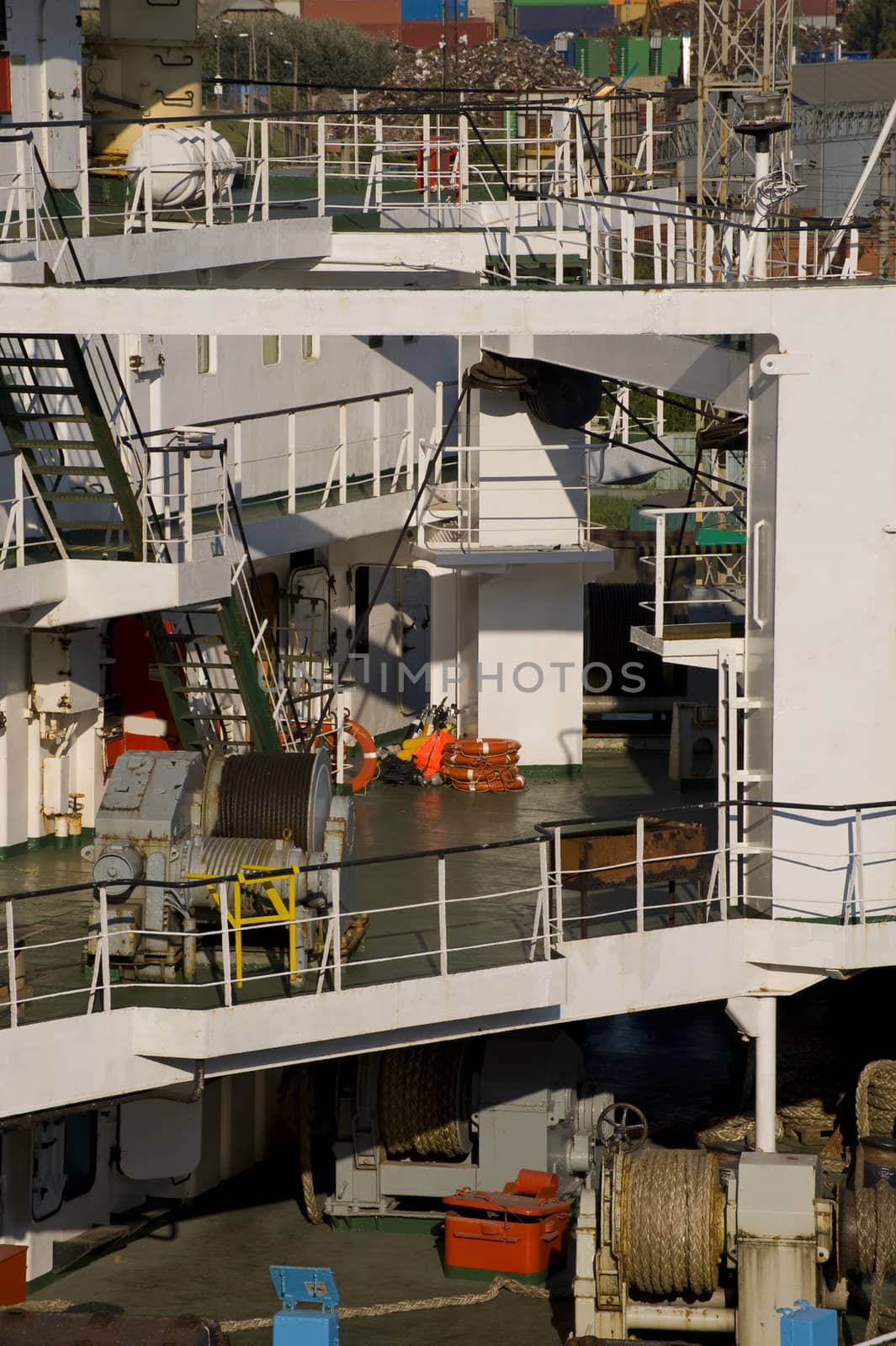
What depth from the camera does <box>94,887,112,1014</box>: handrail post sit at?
1235cm

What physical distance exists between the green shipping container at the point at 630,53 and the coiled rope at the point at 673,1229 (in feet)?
180

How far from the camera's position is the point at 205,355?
1950 centimetres

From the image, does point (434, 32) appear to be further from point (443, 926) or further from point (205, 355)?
point (443, 926)

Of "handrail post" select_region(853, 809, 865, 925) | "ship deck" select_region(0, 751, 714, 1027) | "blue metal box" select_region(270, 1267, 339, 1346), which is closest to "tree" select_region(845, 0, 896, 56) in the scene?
"ship deck" select_region(0, 751, 714, 1027)

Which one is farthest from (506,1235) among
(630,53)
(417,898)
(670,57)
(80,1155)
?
(670,57)

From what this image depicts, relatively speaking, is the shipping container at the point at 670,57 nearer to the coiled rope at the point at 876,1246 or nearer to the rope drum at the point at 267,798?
the rope drum at the point at 267,798

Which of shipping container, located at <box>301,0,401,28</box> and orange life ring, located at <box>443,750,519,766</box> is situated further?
shipping container, located at <box>301,0,401,28</box>

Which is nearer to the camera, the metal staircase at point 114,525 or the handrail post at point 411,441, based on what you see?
the metal staircase at point 114,525

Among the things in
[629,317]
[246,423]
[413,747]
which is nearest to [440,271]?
[246,423]

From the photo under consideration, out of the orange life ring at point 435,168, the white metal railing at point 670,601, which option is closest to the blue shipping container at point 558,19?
the orange life ring at point 435,168

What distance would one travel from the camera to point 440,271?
2030 centimetres

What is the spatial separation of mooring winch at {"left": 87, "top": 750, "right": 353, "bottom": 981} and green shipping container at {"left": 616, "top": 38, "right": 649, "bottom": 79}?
53.7 meters

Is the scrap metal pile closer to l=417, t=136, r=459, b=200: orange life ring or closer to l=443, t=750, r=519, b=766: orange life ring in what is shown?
l=417, t=136, r=459, b=200: orange life ring

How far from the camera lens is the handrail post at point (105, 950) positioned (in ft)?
40.5
